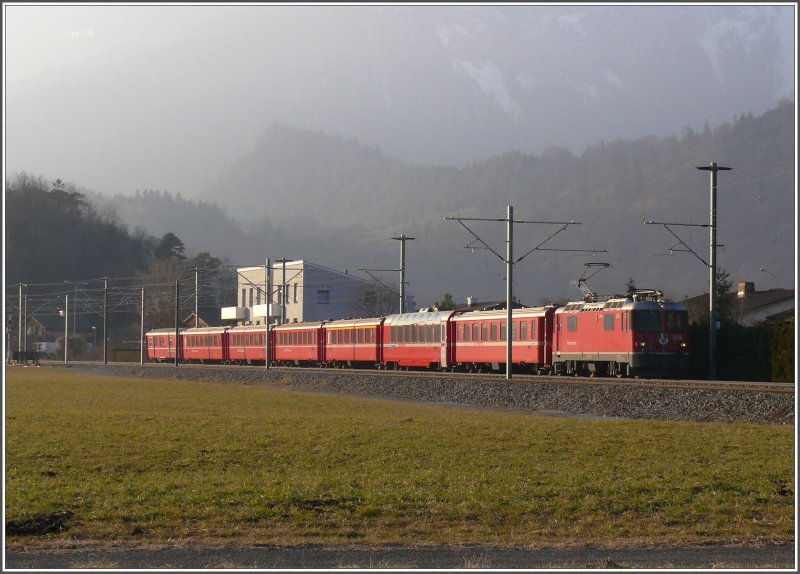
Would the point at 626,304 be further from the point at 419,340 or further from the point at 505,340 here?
the point at 419,340

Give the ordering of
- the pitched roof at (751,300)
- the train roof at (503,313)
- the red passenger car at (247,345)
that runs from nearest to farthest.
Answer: the train roof at (503,313) < the pitched roof at (751,300) < the red passenger car at (247,345)

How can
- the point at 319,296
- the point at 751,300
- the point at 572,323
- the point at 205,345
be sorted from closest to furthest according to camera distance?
the point at 572,323 → the point at 751,300 → the point at 205,345 → the point at 319,296

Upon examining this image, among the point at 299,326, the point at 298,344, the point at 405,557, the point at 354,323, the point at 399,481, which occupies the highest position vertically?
the point at 354,323

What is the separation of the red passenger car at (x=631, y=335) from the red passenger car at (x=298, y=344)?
29545 millimetres

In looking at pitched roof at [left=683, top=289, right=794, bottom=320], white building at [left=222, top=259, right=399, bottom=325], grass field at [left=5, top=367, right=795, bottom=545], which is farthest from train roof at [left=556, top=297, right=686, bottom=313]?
white building at [left=222, top=259, right=399, bottom=325]

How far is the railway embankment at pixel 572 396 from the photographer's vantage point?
33344 millimetres

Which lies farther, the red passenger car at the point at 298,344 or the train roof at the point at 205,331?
the train roof at the point at 205,331

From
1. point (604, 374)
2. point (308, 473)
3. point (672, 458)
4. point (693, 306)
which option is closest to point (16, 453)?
point (308, 473)

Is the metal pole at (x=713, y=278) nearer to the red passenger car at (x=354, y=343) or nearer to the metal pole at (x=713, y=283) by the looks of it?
the metal pole at (x=713, y=283)

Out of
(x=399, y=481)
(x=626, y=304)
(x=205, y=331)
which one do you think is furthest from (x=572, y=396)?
(x=205, y=331)

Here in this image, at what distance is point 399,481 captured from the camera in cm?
1962

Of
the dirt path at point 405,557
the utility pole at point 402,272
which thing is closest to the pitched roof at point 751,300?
the utility pole at point 402,272

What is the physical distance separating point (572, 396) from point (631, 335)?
6.87m

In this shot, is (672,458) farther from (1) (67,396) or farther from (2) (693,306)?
(2) (693,306)
